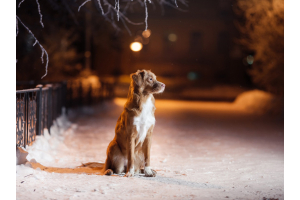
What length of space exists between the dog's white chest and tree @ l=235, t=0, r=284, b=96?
11.0 metres

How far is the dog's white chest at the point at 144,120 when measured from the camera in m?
5.05

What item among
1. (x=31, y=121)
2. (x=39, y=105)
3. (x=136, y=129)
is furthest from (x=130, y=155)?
(x=39, y=105)

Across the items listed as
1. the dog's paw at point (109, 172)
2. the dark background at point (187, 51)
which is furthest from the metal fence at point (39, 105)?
the dark background at point (187, 51)

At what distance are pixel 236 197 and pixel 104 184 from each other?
1778 millimetres

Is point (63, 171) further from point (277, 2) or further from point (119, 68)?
point (119, 68)

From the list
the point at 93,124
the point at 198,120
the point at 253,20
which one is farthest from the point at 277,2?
the point at 93,124

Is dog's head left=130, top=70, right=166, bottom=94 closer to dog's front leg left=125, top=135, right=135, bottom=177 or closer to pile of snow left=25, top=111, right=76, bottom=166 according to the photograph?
dog's front leg left=125, top=135, right=135, bottom=177

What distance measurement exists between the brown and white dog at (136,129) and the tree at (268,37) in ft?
36.0

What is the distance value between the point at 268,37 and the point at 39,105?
12.0 metres

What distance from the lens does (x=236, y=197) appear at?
13.9ft

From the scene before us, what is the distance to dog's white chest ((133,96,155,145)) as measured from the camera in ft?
16.6

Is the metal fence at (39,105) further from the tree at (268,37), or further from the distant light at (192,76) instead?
the distant light at (192,76)

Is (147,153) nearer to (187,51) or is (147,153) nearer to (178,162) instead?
(178,162)

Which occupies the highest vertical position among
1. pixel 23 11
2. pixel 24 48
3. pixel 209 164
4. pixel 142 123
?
pixel 23 11
